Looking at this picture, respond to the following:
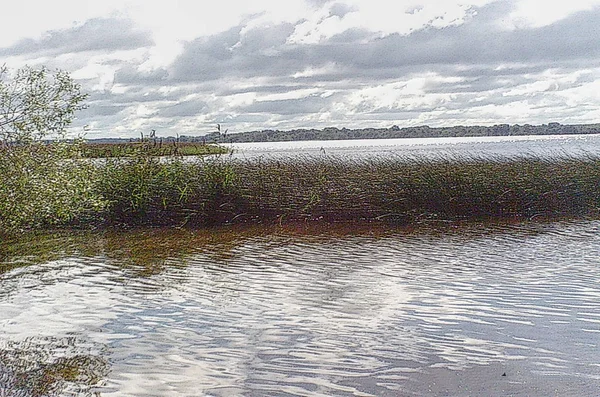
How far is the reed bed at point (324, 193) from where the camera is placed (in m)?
20.7

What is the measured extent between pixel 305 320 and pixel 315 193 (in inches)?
477

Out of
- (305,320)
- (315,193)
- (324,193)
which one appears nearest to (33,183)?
(305,320)

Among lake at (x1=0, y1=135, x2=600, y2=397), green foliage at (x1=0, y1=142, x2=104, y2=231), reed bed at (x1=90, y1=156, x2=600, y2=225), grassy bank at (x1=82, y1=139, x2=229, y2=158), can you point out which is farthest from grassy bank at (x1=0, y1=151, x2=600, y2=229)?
green foliage at (x1=0, y1=142, x2=104, y2=231)

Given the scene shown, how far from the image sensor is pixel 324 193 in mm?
21078

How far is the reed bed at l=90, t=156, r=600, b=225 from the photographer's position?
20703 millimetres

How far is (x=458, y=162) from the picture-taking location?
74.0 ft

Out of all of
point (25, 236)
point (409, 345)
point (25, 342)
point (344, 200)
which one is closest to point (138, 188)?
point (25, 236)

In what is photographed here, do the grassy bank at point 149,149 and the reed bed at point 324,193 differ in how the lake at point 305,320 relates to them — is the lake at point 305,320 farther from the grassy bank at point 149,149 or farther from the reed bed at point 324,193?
the grassy bank at point 149,149

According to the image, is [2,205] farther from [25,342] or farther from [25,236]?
[25,236]

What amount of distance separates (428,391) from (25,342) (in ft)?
15.1

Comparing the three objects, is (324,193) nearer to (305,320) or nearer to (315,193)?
(315,193)

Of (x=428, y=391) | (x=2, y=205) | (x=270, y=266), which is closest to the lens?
(x=428, y=391)

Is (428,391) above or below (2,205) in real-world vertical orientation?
below

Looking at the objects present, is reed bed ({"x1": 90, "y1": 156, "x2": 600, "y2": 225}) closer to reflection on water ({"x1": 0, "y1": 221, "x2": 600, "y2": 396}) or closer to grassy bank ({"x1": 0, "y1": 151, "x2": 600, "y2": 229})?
grassy bank ({"x1": 0, "y1": 151, "x2": 600, "y2": 229})
